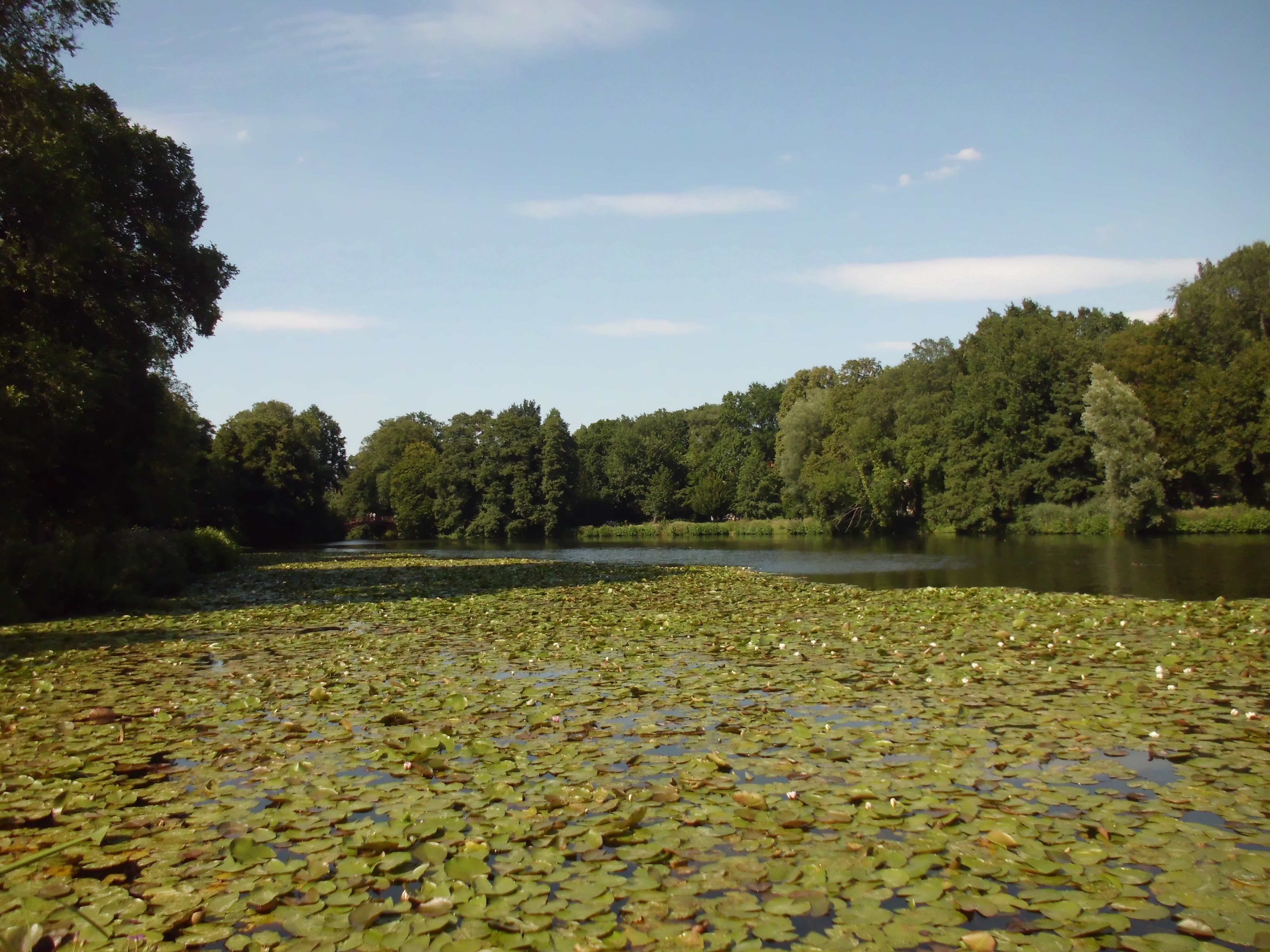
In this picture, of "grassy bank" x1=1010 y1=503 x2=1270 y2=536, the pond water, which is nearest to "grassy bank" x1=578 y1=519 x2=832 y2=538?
the pond water

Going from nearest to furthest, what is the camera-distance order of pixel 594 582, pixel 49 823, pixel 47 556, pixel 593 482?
pixel 49 823 → pixel 47 556 → pixel 594 582 → pixel 593 482

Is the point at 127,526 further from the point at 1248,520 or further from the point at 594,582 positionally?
the point at 1248,520

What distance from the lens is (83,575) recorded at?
16938 mm

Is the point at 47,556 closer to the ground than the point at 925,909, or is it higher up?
higher up

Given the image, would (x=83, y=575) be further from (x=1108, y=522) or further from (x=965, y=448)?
(x=965, y=448)

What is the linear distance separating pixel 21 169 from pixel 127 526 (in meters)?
14.0

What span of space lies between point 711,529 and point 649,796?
66.6m

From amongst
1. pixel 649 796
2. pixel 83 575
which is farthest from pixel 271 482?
pixel 649 796

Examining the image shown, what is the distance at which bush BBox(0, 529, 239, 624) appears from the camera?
15.9 metres

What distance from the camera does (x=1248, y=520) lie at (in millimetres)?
43656

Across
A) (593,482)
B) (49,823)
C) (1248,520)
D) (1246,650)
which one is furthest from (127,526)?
(593,482)

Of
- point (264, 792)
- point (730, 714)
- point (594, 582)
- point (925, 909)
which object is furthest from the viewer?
point (594, 582)

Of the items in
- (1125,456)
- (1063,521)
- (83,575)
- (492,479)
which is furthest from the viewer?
(492,479)

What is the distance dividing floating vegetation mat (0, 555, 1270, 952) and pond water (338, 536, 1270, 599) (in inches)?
445
